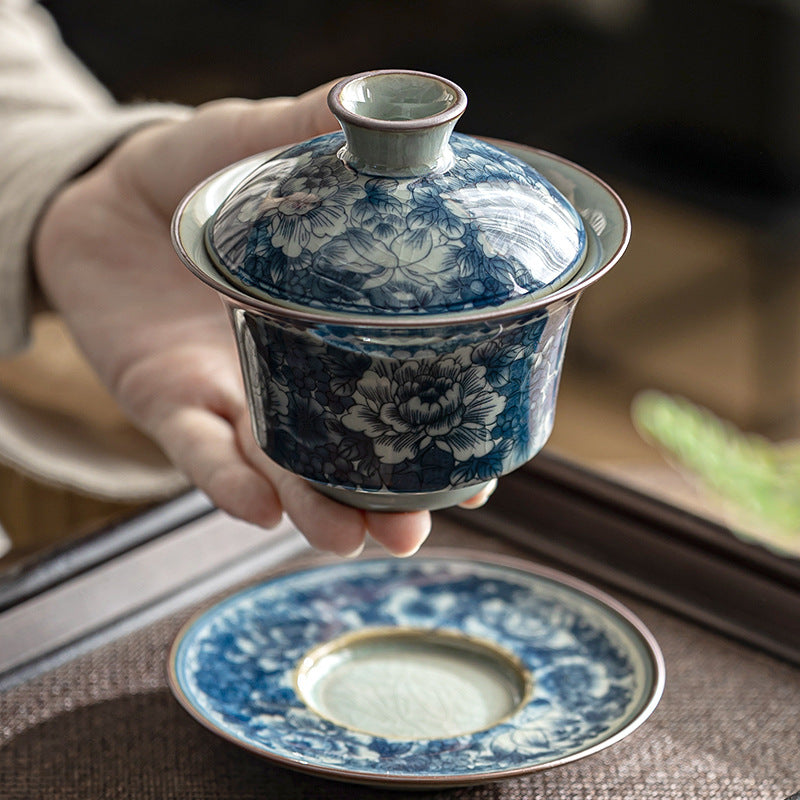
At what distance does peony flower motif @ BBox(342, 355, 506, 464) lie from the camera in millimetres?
538

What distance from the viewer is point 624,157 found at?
228cm

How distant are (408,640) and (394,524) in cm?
12

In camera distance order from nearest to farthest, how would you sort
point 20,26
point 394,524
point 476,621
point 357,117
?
point 357,117, point 394,524, point 476,621, point 20,26

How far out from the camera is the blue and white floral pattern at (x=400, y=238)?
0.51 m

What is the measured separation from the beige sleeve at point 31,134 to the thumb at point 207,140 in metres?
0.04

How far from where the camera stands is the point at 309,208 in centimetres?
53

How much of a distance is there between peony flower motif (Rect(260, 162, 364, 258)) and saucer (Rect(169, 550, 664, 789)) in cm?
25

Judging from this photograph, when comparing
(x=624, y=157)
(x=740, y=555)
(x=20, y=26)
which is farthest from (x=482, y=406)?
(x=624, y=157)

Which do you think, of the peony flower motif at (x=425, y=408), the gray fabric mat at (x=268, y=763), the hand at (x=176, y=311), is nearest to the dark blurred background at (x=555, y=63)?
the hand at (x=176, y=311)

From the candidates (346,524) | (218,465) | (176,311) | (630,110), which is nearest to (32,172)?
(176,311)

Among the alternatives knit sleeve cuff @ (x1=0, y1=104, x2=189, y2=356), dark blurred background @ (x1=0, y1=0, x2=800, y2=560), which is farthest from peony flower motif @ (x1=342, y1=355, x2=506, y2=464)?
dark blurred background @ (x1=0, y1=0, x2=800, y2=560)

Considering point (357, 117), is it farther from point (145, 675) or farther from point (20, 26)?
point (20, 26)

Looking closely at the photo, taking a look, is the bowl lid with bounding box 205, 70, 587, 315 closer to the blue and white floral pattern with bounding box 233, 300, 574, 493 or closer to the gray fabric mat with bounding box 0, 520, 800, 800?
the blue and white floral pattern with bounding box 233, 300, 574, 493

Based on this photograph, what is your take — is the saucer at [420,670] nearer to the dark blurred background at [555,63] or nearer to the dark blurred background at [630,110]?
the dark blurred background at [630,110]
